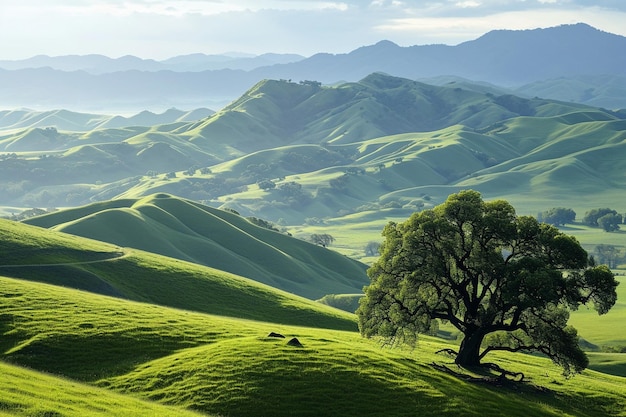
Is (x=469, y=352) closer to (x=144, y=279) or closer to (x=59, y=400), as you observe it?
(x=59, y=400)

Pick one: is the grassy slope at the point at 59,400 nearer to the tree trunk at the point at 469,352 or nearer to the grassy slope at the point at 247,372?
the grassy slope at the point at 247,372

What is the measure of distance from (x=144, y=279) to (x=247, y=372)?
61.5 metres

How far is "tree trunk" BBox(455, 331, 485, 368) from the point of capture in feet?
227

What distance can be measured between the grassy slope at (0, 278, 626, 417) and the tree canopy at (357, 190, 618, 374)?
4.42 m

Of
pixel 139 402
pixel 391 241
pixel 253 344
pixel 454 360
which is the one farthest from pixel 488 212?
pixel 139 402

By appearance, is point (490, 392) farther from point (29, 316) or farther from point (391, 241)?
point (29, 316)

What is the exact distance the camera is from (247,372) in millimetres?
Result: 56094

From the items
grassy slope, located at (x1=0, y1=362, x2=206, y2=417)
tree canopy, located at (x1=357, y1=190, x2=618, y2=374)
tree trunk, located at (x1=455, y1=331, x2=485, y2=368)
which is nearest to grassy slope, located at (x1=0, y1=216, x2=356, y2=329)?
tree canopy, located at (x1=357, y1=190, x2=618, y2=374)

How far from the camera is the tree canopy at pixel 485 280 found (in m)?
65.4

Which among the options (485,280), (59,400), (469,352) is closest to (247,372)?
(59,400)

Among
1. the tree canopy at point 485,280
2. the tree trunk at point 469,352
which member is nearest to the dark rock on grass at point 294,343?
the tree canopy at point 485,280

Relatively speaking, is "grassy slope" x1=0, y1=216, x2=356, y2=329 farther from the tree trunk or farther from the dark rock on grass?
the tree trunk

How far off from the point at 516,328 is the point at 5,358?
44678 millimetres

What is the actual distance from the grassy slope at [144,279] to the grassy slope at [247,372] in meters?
28.5
